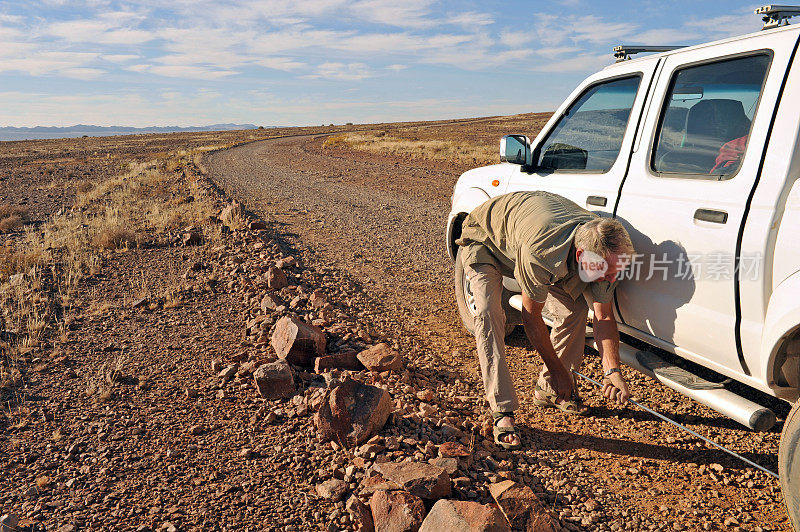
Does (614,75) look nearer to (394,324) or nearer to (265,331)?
→ (394,324)

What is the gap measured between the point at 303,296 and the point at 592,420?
3.21 m

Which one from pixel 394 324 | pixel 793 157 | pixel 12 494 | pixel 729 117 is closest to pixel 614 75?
pixel 729 117

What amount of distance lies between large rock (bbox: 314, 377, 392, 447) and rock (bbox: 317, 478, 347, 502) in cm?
35

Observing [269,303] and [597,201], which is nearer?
[597,201]

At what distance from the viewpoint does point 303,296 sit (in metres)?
5.91

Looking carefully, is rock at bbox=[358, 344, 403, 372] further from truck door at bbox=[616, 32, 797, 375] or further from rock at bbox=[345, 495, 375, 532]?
truck door at bbox=[616, 32, 797, 375]

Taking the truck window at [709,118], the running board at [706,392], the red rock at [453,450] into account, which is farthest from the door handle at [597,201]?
the red rock at [453,450]

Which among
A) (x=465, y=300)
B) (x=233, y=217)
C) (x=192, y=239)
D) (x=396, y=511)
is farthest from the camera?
(x=233, y=217)

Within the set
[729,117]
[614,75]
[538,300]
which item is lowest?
[538,300]

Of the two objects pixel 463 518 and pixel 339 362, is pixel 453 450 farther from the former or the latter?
pixel 339 362

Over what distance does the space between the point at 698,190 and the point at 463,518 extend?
1925mm

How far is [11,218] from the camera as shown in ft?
39.2

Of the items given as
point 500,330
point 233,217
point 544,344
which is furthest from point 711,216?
point 233,217

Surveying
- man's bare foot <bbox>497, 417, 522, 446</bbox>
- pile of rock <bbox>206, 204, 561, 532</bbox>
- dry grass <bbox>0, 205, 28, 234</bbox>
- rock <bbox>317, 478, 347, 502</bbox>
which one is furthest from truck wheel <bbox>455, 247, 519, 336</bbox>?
dry grass <bbox>0, 205, 28, 234</bbox>
